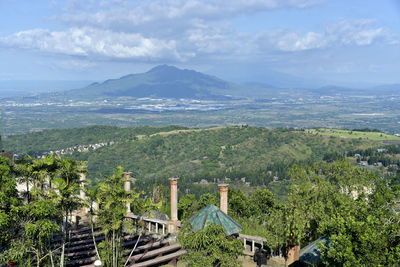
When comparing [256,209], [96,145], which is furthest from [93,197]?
[96,145]

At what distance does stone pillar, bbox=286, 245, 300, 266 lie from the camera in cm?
1758

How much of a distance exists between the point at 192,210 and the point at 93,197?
18339mm

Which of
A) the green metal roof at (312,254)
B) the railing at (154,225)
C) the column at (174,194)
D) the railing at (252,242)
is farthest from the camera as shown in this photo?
the railing at (154,225)

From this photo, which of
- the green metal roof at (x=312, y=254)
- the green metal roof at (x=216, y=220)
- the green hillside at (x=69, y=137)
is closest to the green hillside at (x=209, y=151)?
the green hillside at (x=69, y=137)

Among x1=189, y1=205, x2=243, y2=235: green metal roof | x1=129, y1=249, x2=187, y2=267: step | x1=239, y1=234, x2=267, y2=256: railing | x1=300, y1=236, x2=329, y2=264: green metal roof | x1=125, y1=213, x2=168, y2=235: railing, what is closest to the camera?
x1=300, y1=236, x2=329, y2=264: green metal roof

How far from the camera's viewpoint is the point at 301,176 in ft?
75.6

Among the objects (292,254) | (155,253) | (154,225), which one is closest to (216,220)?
(155,253)

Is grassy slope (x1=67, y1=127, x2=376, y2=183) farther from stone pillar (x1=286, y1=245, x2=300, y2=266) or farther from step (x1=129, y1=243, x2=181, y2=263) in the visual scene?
stone pillar (x1=286, y1=245, x2=300, y2=266)

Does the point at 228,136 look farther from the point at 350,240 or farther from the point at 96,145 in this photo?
the point at 350,240

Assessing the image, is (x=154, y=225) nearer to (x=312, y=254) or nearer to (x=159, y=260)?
(x=159, y=260)

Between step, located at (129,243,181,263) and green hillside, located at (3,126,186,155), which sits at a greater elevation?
step, located at (129,243,181,263)

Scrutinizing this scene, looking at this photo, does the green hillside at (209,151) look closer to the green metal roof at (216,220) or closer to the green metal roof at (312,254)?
the green metal roof at (216,220)

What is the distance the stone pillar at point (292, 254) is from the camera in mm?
17578

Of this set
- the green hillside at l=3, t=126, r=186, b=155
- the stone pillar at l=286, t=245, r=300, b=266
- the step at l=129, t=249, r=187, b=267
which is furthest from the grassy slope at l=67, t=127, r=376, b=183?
the stone pillar at l=286, t=245, r=300, b=266
